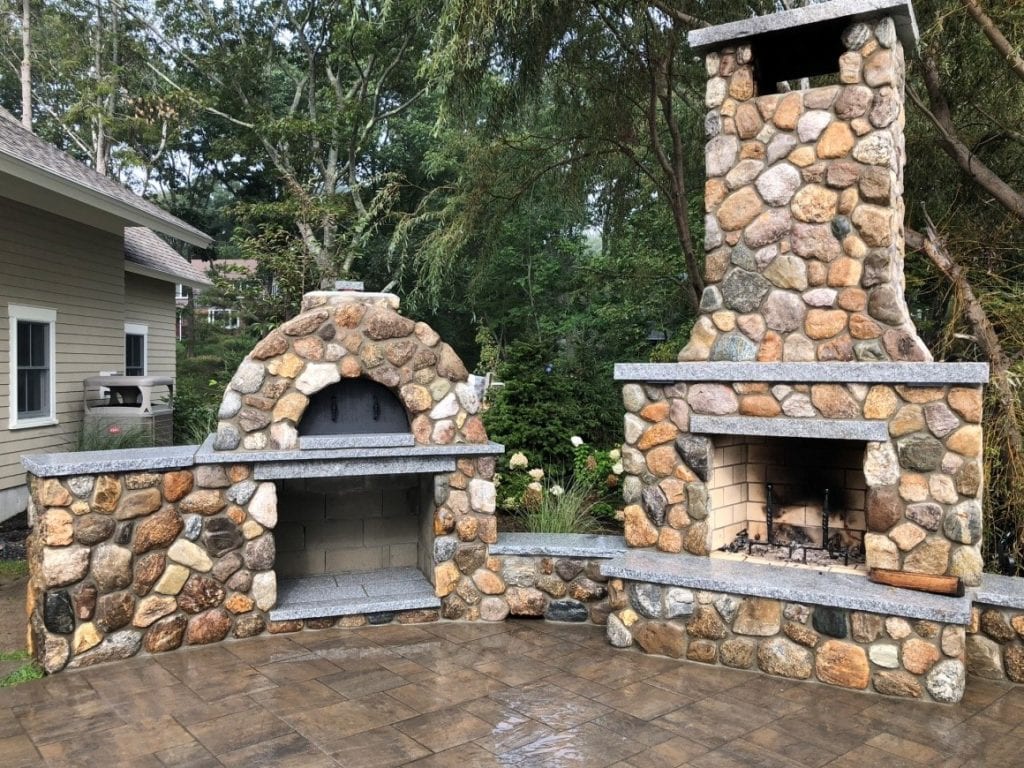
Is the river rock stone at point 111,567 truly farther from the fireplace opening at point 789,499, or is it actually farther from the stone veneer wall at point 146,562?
the fireplace opening at point 789,499

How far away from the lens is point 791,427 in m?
3.80

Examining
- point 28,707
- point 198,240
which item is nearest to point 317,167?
Result: point 198,240

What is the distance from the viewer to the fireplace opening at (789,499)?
4.24m

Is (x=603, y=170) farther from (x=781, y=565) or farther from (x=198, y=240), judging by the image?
(x=198, y=240)

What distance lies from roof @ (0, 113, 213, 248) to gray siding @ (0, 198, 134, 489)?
0.30 metres

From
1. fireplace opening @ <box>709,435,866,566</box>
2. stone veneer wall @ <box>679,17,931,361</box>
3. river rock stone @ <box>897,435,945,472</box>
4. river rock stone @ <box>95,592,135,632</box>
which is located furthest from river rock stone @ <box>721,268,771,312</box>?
river rock stone @ <box>95,592,135,632</box>

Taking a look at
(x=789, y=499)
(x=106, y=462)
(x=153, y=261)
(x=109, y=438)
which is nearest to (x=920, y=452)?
(x=789, y=499)

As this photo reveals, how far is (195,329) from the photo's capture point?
63.7 ft

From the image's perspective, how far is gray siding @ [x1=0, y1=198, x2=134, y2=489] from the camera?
23.6 ft

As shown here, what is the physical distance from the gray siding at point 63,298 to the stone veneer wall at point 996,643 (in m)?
8.07

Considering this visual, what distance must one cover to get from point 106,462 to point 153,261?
8.42 metres

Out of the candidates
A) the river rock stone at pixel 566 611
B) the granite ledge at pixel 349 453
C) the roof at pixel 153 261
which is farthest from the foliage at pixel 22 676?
the roof at pixel 153 261

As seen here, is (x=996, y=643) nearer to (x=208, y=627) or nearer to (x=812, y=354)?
(x=812, y=354)

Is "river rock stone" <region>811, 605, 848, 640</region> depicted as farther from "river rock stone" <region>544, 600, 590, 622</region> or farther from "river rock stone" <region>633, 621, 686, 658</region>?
"river rock stone" <region>544, 600, 590, 622</region>
